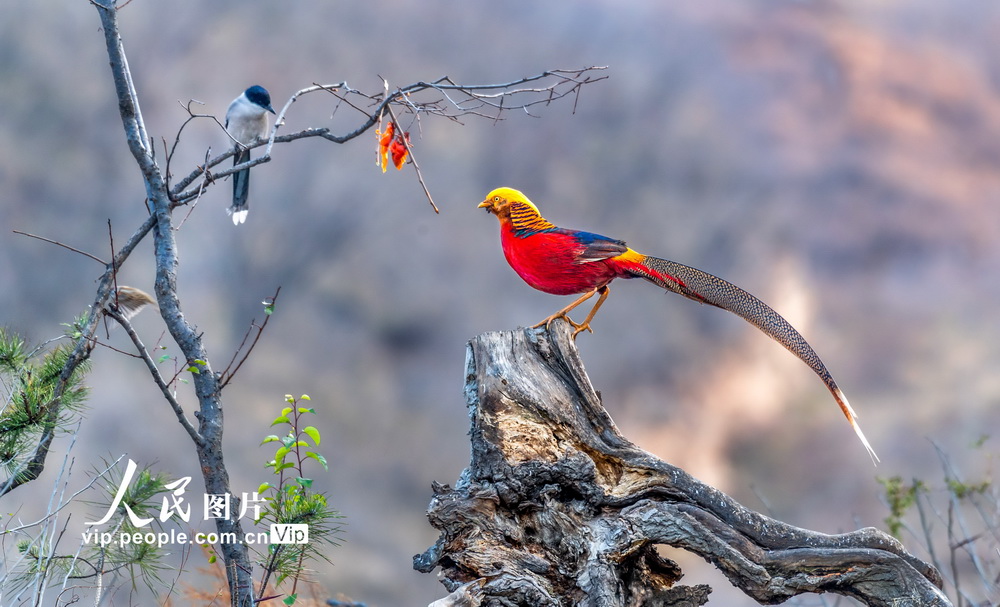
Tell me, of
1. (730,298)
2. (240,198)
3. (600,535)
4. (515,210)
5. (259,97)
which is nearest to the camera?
(600,535)

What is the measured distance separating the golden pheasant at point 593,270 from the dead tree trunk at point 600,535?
344mm

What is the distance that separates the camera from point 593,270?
2.62 metres

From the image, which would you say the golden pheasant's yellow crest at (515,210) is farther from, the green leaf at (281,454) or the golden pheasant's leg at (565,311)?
the green leaf at (281,454)

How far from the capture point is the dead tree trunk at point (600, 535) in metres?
2.31

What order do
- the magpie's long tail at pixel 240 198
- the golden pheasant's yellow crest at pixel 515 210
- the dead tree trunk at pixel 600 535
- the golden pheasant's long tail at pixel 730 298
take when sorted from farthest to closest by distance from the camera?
the magpie's long tail at pixel 240 198 → the golden pheasant's yellow crest at pixel 515 210 → the golden pheasant's long tail at pixel 730 298 → the dead tree trunk at pixel 600 535

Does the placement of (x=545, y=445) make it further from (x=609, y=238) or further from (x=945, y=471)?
(x=945, y=471)

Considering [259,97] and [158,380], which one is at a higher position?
[259,97]

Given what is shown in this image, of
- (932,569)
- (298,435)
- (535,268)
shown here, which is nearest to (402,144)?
(535,268)

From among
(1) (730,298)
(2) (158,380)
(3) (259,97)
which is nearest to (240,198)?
(3) (259,97)

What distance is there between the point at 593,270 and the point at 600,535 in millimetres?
753

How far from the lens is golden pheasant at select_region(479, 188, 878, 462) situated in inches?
100

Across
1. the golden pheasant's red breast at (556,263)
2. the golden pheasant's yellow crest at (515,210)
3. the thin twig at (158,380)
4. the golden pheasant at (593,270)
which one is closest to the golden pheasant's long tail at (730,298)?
the golden pheasant at (593,270)

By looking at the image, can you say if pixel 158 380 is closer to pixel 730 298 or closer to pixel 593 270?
pixel 593 270

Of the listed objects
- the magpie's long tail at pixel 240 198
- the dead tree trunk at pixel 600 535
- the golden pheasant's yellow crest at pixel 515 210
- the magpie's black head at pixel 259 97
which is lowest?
the dead tree trunk at pixel 600 535
